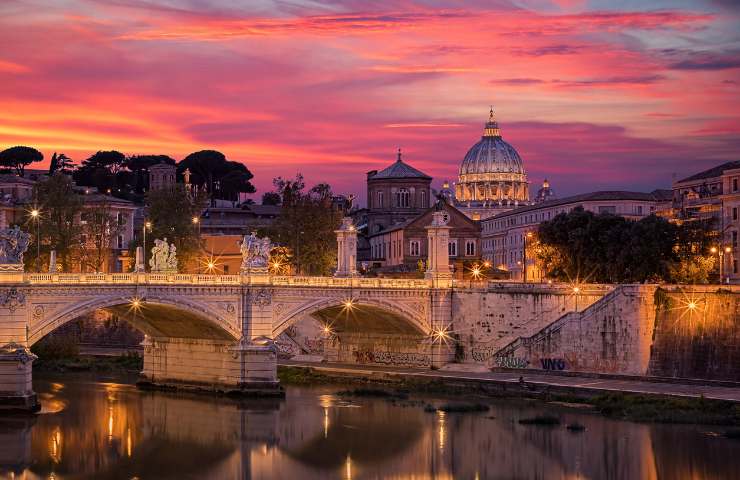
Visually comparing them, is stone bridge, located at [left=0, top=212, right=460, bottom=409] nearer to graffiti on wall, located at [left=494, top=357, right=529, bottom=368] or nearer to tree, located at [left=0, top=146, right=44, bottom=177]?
graffiti on wall, located at [left=494, top=357, right=529, bottom=368]

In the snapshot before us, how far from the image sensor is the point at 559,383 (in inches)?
2633

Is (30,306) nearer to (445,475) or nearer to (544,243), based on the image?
(445,475)

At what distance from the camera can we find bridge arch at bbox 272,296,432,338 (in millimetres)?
71875

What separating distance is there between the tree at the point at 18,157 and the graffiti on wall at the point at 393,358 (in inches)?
3100

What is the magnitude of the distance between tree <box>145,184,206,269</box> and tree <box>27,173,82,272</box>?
205 inches

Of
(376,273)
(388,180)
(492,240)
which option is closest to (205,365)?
(376,273)

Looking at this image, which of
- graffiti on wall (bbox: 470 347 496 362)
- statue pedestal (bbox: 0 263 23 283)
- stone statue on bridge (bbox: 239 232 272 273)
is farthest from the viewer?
graffiti on wall (bbox: 470 347 496 362)

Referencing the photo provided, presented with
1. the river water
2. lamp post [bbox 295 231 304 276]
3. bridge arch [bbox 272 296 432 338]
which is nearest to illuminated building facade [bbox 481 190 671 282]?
lamp post [bbox 295 231 304 276]

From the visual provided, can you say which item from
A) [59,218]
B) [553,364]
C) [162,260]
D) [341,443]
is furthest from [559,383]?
[59,218]

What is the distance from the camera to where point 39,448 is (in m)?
55.9

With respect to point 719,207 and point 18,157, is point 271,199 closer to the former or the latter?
point 18,157

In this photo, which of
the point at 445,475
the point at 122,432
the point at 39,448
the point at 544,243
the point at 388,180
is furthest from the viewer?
the point at 388,180

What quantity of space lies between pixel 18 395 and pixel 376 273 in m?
53.5

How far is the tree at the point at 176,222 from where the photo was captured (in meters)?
99.0
